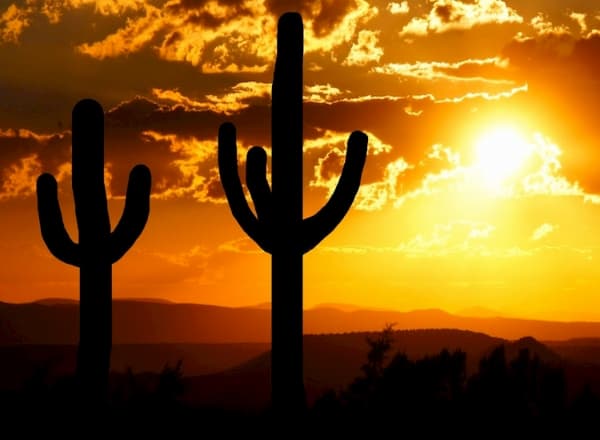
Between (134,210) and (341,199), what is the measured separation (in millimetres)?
2497

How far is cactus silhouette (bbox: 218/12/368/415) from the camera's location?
12383mm

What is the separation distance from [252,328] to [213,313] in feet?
19.7

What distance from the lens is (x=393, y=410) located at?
1495cm

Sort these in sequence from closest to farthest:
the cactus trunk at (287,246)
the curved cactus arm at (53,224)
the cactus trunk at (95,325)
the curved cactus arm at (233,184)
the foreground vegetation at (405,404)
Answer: the cactus trunk at (287,246)
the curved cactus arm at (233,184)
the cactus trunk at (95,325)
the curved cactus arm at (53,224)
the foreground vegetation at (405,404)

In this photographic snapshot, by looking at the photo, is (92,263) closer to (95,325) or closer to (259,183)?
(95,325)

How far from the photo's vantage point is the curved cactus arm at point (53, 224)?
1352 centimetres

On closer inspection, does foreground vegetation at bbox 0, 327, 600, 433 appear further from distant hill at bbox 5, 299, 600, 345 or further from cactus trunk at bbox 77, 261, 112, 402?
distant hill at bbox 5, 299, 600, 345

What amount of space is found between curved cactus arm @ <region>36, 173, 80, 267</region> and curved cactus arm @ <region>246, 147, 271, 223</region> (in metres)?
2.42

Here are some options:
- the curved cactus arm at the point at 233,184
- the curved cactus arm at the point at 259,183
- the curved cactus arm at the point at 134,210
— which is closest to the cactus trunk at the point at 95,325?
the curved cactus arm at the point at 134,210

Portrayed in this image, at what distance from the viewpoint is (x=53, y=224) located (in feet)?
44.7

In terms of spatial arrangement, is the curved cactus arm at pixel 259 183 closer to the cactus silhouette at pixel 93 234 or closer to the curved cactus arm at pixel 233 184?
the curved cactus arm at pixel 233 184

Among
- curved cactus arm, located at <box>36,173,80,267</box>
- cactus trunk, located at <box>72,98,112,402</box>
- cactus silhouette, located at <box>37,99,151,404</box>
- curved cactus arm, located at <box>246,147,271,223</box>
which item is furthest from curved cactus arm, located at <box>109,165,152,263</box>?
curved cactus arm, located at <box>246,147,271,223</box>

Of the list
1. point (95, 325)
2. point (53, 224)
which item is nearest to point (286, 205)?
point (95, 325)

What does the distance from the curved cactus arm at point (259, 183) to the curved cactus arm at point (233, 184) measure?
121mm
